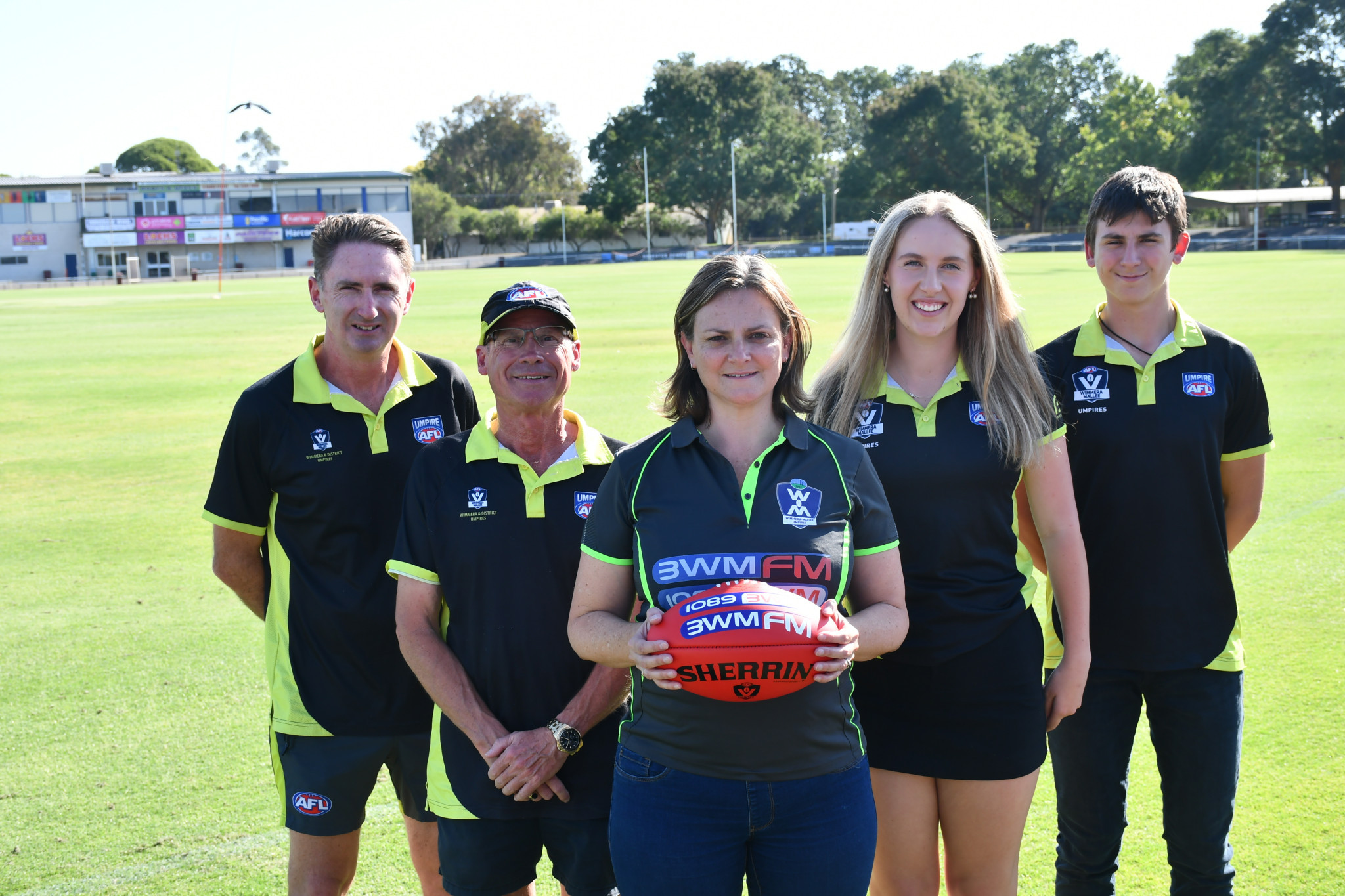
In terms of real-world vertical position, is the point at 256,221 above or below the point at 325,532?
above

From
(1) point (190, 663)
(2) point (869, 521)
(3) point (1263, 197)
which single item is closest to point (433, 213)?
(3) point (1263, 197)

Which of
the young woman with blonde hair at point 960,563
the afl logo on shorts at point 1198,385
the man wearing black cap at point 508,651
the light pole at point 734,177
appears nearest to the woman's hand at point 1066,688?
the young woman with blonde hair at point 960,563

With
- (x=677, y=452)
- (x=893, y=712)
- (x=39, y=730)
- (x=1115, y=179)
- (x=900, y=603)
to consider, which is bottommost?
(x=39, y=730)

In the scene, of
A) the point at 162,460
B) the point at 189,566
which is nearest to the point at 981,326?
the point at 189,566

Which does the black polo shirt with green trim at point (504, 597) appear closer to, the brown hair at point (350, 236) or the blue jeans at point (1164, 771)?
the brown hair at point (350, 236)

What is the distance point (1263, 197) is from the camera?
77938 mm

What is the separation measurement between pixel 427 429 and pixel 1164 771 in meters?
2.75

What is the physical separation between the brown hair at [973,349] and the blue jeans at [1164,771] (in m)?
0.95

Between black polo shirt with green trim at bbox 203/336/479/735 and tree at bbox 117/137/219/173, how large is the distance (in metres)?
150

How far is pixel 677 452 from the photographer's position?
2.75m

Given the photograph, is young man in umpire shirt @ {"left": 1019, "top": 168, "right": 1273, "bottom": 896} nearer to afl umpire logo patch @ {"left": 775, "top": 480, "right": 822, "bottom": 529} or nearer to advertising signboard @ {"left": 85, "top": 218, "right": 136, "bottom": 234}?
afl umpire logo patch @ {"left": 775, "top": 480, "right": 822, "bottom": 529}

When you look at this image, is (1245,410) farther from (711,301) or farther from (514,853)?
(514,853)

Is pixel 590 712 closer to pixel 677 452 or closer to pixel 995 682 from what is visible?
pixel 677 452

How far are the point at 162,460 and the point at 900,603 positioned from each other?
453 inches
